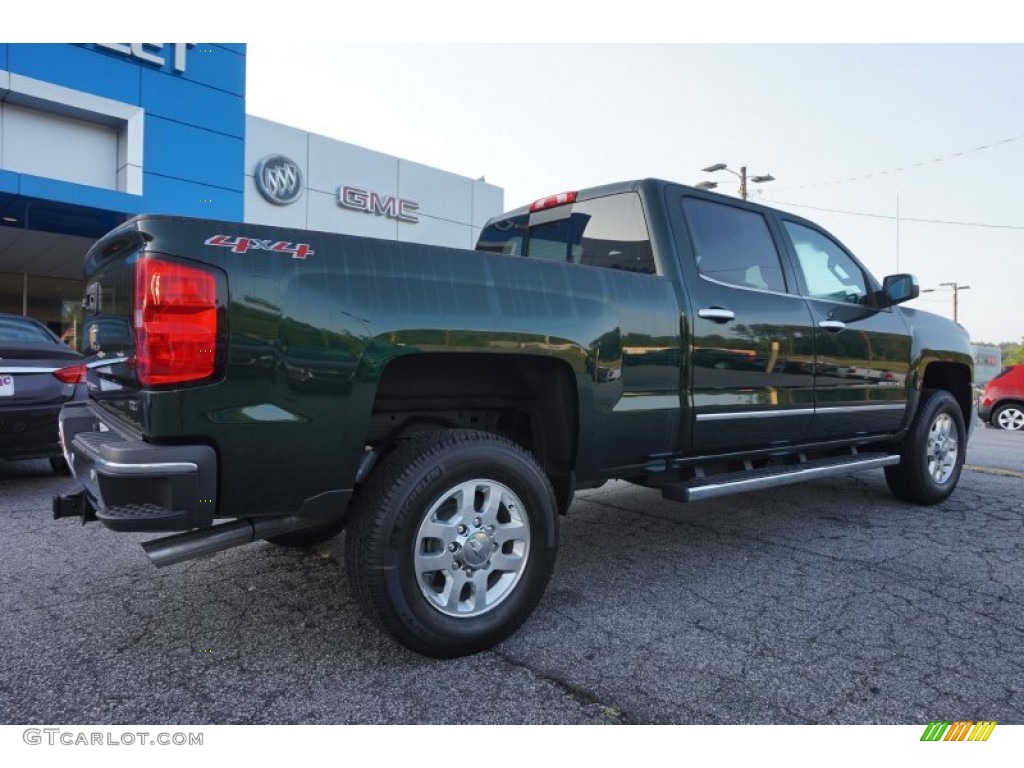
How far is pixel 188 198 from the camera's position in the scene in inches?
504

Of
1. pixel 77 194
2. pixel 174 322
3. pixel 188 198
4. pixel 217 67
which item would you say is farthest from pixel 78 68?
pixel 174 322

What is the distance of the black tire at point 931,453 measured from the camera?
488 centimetres

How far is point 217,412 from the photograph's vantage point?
2.09m

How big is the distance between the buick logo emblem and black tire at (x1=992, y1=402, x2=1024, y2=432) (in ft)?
50.6

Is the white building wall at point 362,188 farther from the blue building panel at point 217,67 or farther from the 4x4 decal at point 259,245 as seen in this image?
the 4x4 decal at point 259,245

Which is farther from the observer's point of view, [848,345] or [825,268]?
[825,268]

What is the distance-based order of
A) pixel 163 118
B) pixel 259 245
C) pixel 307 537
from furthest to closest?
1. pixel 163 118
2. pixel 307 537
3. pixel 259 245

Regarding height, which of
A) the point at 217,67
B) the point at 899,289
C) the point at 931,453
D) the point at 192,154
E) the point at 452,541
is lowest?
the point at 452,541

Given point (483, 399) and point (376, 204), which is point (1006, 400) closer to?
point (483, 399)

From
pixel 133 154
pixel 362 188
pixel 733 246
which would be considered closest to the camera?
pixel 733 246

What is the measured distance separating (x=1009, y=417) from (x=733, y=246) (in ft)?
41.6

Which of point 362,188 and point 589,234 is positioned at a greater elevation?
point 362,188
